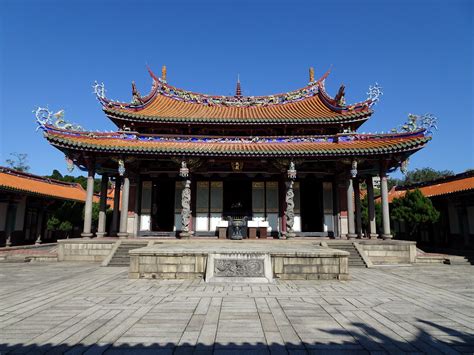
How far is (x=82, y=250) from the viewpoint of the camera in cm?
1258

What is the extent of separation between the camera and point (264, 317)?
4980 millimetres

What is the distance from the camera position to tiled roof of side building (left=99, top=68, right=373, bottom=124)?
1555cm

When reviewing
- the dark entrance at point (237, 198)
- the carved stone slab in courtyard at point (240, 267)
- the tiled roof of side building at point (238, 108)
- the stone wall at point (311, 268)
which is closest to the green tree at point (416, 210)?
the tiled roof of side building at point (238, 108)

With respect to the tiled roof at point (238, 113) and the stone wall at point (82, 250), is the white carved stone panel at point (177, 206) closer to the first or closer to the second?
the tiled roof at point (238, 113)

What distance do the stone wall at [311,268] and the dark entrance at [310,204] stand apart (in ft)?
27.2

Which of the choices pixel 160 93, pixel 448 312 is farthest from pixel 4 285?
pixel 160 93

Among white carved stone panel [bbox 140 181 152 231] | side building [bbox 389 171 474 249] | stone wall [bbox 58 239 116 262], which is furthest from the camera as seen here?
white carved stone panel [bbox 140 181 152 231]

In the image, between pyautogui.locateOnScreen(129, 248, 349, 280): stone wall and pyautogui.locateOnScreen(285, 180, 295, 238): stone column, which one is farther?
pyautogui.locateOnScreen(285, 180, 295, 238): stone column

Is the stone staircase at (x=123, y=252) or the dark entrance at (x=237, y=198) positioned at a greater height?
the dark entrance at (x=237, y=198)

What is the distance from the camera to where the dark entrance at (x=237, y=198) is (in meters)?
16.7

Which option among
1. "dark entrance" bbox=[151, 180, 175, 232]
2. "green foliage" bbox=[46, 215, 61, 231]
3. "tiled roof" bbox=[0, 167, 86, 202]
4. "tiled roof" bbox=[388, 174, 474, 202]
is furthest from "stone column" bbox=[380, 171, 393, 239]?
"green foliage" bbox=[46, 215, 61, 231]

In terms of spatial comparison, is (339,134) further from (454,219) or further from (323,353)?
(323,353)

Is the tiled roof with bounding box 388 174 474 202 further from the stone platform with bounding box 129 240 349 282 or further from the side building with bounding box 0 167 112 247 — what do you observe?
the side building with bounding box 0 167 112 247

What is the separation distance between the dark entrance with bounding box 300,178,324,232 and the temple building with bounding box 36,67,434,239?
6 cm
